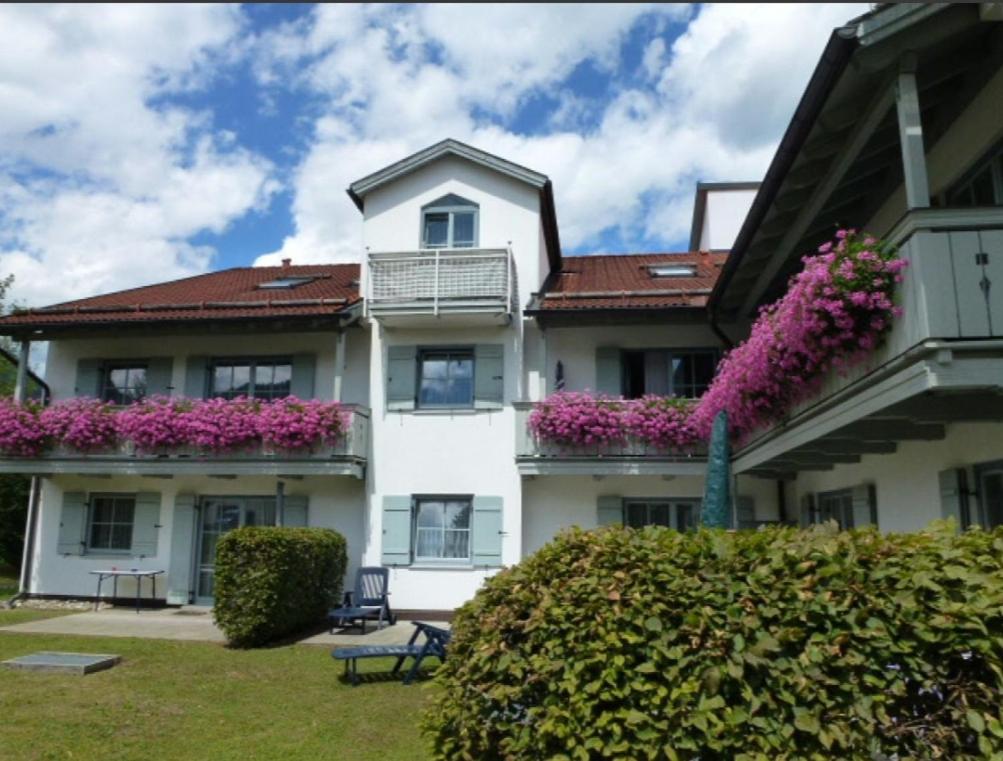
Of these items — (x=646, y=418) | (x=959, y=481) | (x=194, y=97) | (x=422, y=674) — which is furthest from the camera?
(x=646, y=418)

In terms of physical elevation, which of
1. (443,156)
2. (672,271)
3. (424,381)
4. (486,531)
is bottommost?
(486,531)

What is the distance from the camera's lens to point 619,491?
1510 cm

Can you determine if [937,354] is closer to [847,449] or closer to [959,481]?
[959,481]

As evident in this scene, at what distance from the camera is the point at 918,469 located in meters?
8.36

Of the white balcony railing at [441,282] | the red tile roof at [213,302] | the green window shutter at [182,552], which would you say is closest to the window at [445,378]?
the white balcony railing at [441,282]

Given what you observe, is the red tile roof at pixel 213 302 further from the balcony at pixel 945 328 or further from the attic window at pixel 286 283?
the balcony at pixel 945 328

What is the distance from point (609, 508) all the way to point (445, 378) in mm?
4163

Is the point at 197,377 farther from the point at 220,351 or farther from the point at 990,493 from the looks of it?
the point at 990,493

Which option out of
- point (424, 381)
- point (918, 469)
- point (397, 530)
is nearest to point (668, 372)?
point (424, 381)

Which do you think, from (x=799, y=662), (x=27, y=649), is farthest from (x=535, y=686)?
(x=27, y=649)

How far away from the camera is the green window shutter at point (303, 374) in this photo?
16312 millimetres

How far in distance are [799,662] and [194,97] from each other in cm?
362

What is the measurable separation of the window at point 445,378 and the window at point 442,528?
6.37 ft

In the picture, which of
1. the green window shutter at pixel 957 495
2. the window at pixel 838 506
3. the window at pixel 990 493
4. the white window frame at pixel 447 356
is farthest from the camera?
the white window frame at pixel 447 356
